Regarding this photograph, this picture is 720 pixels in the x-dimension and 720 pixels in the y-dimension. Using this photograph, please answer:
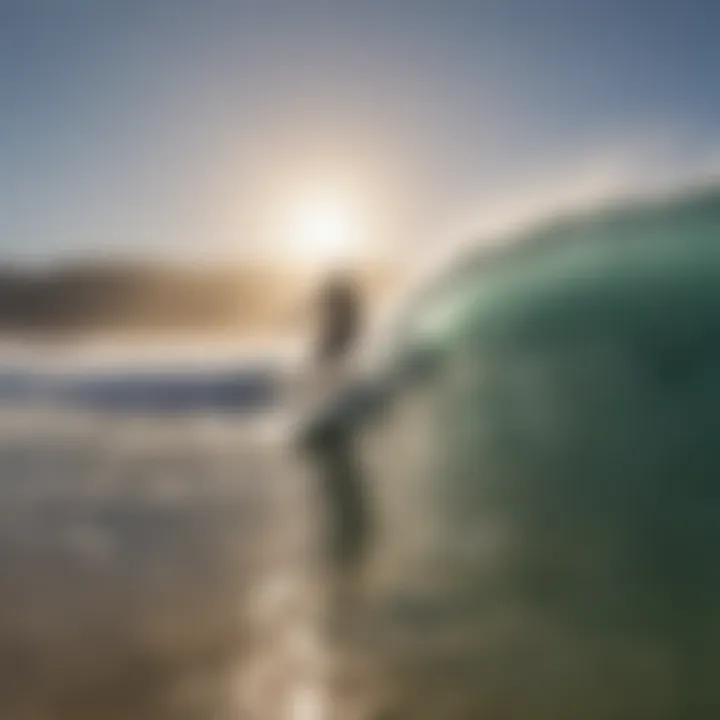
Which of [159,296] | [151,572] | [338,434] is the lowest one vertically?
[151,572]

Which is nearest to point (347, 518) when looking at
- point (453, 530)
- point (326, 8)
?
point (453, 530)

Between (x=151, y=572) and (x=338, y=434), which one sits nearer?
(x=151, y=572)

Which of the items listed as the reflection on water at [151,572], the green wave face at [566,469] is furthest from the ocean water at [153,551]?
the green wave face at [566,469]

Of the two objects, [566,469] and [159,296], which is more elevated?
[159,296]

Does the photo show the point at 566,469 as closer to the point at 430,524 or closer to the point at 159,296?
the point at 430,524

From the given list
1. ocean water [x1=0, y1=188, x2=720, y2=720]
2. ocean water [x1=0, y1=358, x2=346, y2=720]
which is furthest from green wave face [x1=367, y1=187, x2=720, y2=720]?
ocean water [x1=0, y1=358, x2=346, y2=720]

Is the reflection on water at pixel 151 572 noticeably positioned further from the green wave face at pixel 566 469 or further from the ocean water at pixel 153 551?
the green wave face at pixel 566 469

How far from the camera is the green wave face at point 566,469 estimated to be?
1206 mm

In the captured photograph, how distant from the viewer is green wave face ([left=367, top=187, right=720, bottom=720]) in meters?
1.21

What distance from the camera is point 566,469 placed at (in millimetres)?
1417

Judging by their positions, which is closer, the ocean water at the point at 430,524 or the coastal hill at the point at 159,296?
the ocean water at the point at 430,524

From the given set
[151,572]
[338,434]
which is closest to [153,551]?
[151,572]

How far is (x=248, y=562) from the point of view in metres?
1.33

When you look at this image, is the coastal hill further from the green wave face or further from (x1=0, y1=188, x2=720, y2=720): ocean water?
the green wave face
